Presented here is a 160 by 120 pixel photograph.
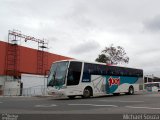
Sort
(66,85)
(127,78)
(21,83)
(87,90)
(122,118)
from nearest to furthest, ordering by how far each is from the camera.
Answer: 1. (122,118)
2. (66,85)
3. (87,90)
4. (127,78)
5. (21,83)

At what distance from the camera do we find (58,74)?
29.8m

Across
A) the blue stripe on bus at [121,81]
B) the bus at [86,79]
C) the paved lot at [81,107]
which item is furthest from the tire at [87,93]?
the paved lot at [81,107]

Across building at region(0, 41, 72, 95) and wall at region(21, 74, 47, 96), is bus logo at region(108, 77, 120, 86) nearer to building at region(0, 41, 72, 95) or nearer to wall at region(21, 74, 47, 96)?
wall at region(21, 74, 47, 96)

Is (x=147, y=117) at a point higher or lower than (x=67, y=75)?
lower

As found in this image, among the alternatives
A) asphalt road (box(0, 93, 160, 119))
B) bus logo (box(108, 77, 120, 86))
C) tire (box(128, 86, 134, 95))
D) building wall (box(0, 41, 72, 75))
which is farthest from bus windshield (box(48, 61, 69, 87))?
building wall (box(0, 41, 72, 75))

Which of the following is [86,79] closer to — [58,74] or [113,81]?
[58,74]

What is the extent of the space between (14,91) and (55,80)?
20548 millimetres

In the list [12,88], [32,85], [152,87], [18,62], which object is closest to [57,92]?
[32,85]

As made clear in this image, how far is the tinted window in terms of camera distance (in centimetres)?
2950

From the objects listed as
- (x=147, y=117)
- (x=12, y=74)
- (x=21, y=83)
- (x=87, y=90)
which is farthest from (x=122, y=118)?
(x=12, y=74)

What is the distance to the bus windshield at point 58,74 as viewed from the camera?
2945 cm

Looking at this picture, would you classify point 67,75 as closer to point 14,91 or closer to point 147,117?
point 147,117

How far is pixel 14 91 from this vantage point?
1923 inches

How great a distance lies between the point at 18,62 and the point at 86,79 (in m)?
27.4
